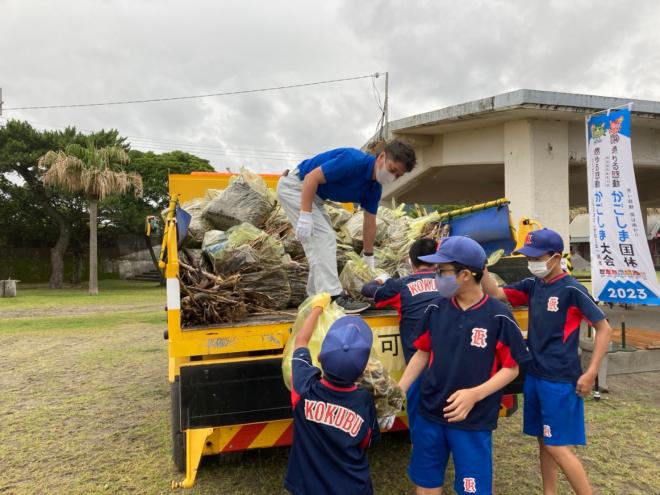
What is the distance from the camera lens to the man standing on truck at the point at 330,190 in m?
2.98

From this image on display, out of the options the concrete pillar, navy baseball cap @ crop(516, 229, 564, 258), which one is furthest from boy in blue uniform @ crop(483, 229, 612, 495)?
the concrete pillar

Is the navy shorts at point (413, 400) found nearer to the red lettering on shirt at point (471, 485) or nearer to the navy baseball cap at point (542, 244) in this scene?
the red lettering on shirt at point (471, 485)

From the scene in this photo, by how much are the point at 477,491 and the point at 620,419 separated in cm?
285

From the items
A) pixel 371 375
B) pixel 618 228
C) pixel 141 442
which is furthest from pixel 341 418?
pixel 618 228

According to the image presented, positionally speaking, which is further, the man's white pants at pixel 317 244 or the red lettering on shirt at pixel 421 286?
the man's white pants at pixel 317 244

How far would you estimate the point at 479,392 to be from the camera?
2018 mm

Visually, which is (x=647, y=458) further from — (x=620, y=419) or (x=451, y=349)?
(x=451, y=349)

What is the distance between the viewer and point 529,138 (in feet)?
28.2

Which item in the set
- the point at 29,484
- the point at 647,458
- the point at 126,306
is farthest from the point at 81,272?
the point at 647,458

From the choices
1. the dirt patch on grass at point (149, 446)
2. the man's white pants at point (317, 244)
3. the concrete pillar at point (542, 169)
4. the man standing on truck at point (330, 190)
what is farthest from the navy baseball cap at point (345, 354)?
the concrete pillar at point (542, 169)

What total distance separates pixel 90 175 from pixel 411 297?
1840 cm

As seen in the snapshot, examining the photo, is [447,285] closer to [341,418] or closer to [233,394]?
[341,418]

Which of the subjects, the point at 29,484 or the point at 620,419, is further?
the point at 620,419

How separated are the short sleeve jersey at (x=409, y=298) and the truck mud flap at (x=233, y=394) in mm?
749
